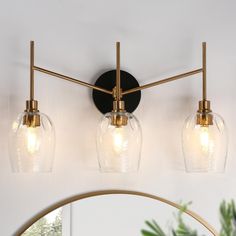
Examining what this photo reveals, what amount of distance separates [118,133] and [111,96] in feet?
0.43

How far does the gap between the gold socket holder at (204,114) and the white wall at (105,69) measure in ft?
0.33

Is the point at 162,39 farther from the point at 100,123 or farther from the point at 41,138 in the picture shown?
the point at 41,138

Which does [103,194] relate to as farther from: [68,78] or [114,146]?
[68,78]

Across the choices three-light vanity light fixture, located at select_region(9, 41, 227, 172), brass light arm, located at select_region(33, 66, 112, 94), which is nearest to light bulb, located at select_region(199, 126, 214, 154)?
three-light vanity light fixture, located at select_region(9, 41, 227, 172)

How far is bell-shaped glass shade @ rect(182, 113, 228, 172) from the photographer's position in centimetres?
133

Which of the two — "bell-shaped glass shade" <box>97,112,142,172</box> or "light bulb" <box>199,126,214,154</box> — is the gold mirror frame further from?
"light bulb" <box>199,126,214,154</box>

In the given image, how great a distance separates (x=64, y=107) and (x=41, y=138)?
138 mm

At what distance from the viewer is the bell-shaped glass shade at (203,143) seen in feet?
4.36

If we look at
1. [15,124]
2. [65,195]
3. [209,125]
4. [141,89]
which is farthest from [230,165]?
[15,124]

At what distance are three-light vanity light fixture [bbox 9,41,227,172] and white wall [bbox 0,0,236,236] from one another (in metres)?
0.05

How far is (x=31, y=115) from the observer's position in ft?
3.99

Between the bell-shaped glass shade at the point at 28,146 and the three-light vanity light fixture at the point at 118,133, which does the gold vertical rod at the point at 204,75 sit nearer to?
the three-light vanity light fixture at the point at 118,133

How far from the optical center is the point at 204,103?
1.33m

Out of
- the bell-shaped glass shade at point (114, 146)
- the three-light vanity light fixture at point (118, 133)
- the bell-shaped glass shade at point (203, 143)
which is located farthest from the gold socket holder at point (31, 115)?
the bell-shaped glass shade at point (203, 143)
